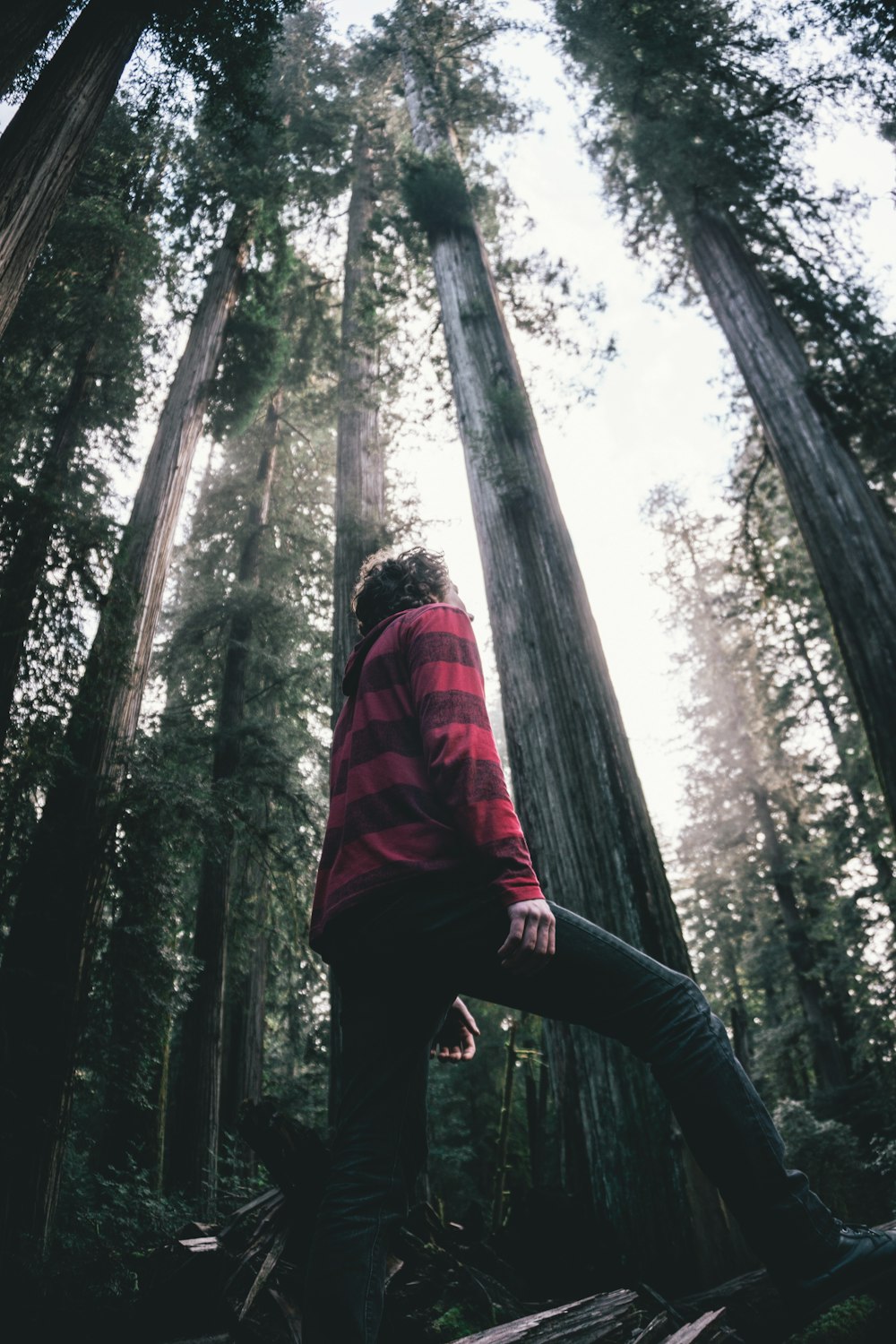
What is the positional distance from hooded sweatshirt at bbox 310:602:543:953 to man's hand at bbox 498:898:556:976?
0.11ft

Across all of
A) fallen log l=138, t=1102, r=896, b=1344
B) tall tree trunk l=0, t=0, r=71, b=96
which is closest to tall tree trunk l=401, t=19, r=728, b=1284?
fallen log l=138, t=1102, r=896, b=1344

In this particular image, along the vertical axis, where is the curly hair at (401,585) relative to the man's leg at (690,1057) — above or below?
above

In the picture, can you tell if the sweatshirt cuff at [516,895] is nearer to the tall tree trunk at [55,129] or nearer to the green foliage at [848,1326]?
the green foliage at [848,1326]

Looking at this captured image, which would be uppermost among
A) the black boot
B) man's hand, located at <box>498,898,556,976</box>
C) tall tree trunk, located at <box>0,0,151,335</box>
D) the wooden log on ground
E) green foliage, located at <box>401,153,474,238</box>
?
green foliage, located at <box>401,153,474,238</box>

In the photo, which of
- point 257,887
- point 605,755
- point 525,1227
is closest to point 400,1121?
point 525,1227

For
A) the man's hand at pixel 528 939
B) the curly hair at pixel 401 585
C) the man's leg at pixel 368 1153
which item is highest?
the curly hair at pixel 401 585

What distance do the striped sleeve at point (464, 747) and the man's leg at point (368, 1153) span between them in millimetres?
374

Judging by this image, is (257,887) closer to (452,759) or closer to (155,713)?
(155,713)

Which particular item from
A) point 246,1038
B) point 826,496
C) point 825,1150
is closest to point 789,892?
point 825,1150

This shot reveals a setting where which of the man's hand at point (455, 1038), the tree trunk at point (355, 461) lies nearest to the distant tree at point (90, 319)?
the tree trunk at point (355, 461)

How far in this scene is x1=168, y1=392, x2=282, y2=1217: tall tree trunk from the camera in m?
7.58

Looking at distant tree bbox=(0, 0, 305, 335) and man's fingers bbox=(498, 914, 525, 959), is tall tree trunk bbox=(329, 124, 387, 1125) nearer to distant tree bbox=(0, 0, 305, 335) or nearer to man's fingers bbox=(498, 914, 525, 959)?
distant tree bbox=(0, 0, 305, 335)

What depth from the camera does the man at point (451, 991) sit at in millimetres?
1455

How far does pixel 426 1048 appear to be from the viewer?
1.77 meters
